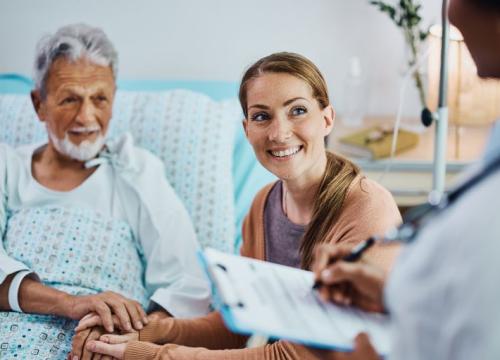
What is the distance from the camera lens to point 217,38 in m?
2.72

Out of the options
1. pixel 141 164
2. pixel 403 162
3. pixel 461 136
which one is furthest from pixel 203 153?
pixel 461 136

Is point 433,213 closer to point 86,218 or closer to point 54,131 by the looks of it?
point 86,218

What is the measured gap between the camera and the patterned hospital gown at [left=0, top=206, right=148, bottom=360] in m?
1.78

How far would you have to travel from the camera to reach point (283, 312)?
1005 mm

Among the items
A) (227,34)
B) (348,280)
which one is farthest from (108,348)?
(227,34)

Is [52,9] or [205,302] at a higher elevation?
[52,9]

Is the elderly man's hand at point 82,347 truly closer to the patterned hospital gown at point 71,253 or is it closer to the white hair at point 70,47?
the patterned hospital gown at point 71,253

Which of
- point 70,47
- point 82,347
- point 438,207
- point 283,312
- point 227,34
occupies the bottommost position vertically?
point 82,347

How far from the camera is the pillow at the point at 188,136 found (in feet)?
7.03

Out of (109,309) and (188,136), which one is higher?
(188,136)

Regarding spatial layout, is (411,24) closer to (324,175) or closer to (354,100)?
(354,100)

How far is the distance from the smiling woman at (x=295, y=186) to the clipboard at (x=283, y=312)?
0.35 m

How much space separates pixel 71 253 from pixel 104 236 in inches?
3.7

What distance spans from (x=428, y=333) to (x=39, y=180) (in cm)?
144
